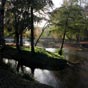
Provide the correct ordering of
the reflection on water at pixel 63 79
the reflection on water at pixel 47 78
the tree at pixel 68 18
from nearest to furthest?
Answer: the reflection on water at pixel 63 79
the reflection on water at pixel 47 78
the tree at pixel 68 18

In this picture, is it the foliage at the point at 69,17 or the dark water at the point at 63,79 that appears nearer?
the dark water at the point at 63,79

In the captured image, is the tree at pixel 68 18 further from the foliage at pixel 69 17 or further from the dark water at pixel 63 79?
the dark water at pixel 63 79

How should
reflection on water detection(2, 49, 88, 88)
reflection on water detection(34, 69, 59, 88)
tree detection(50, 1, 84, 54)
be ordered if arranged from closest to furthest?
1. reflection on water detection(2, 49, 88, 88)
2. reflection on water detection(34, 69, 59, 88)
3. tree detection(50, 1, 84, 54)

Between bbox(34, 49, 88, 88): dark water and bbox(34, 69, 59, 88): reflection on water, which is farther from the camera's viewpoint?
bbox(34, 69, 59, 88): reflection on water

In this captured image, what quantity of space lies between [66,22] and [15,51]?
662cm

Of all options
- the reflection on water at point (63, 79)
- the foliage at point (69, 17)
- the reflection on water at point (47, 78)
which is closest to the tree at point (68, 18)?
the foliage at point (69, 17)

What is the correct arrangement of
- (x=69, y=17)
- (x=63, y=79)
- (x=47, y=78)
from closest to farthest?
(x=63, y=79), (x=47, y=78), (x=69, y=17)

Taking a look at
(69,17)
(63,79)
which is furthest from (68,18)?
(63,79)

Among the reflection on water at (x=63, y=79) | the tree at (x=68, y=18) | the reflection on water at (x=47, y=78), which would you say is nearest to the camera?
the reflection on water at (x=63, y=79)

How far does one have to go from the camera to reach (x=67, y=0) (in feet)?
78.5

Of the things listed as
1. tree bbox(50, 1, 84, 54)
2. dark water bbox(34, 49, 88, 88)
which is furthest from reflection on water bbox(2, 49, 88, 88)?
tree bbox(50, 1, 84, 54)

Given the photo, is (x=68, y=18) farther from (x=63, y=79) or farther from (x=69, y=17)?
(x=63, y=79)

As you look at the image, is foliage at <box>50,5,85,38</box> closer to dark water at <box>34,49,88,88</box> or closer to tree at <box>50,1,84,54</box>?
tree at <box>50,1,84,54</box>

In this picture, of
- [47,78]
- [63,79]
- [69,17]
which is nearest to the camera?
[63,79]
